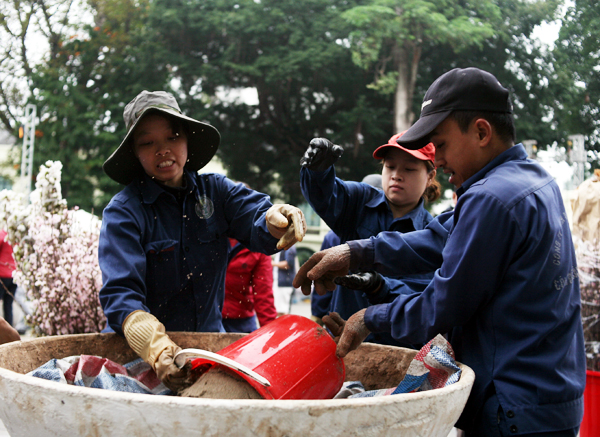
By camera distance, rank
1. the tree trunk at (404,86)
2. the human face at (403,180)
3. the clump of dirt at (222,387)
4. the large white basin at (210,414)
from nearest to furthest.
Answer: the large white basin at (210,414), the clump of dirt at (222,387), the human face at (403,180), the tree trunk at (404,86)

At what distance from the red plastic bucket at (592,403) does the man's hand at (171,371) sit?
253 cm

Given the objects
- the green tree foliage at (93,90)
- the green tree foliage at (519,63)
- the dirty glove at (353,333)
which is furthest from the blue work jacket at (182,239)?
the green tree foliage at (93,90)

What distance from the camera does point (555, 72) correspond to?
14.7 m

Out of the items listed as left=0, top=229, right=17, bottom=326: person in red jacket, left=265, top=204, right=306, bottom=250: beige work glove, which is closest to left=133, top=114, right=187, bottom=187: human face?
left=265, top=204, right=306, bottom=250: beige work glove

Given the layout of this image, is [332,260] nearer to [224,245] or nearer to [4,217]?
[224,245]

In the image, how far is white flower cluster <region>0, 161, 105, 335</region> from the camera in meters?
3.29

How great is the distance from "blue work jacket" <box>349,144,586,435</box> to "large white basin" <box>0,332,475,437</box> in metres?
0.13

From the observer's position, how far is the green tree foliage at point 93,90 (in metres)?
16.2

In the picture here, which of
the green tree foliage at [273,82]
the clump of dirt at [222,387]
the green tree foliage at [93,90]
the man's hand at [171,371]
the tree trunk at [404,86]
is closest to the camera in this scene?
the clump of dirt at [222,387]

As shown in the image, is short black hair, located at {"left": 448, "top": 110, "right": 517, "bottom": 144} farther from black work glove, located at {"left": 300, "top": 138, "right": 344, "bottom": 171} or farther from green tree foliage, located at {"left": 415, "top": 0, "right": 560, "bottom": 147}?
green tree foliage, located at {"left": 415, "top": 0, "right": 560, "bottom": 147}

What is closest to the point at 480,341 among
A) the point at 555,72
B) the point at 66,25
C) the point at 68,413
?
the point at 68,413

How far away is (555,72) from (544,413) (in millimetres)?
15060

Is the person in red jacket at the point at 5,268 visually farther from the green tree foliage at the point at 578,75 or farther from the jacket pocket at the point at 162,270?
the green tree foliage at the point at 578,75

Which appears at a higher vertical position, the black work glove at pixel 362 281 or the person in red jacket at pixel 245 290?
the black work glove at pixel 362 281
